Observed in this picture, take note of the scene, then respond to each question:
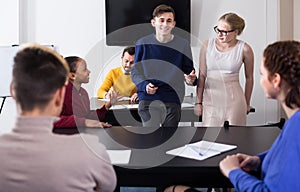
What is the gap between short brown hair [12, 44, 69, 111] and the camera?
1.19 metres

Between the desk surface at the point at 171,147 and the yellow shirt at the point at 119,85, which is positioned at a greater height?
the yellow shirt at the point at 119,85

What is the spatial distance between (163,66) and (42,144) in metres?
1.56

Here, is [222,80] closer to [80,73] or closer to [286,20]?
[80,73]

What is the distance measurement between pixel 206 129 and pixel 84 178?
1222 millimetres

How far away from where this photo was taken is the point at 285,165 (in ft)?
3.81

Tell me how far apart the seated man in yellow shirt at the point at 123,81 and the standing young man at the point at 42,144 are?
7.62 ft

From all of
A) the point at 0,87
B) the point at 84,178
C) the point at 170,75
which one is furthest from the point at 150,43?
the point at 0,87

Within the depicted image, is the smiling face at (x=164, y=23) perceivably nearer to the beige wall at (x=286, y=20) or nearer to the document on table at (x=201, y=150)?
the document on table at (x=201, y=150)

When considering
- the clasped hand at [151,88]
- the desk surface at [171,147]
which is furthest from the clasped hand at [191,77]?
the desk surface at [171,147]

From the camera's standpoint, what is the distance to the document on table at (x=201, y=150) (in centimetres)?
170

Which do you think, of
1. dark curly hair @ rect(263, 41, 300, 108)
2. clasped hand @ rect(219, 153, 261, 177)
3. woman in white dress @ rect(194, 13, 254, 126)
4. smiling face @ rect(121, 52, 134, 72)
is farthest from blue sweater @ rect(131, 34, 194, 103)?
dark curly hair @ rect(263, 41, 300, 108)

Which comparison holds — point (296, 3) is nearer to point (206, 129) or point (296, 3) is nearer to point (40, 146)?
point (206, 129)

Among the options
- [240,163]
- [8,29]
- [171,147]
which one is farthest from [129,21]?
[240,163]

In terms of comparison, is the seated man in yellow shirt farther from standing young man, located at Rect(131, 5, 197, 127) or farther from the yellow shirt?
standing young man, located at Rect(131, 5, 197, 127)
